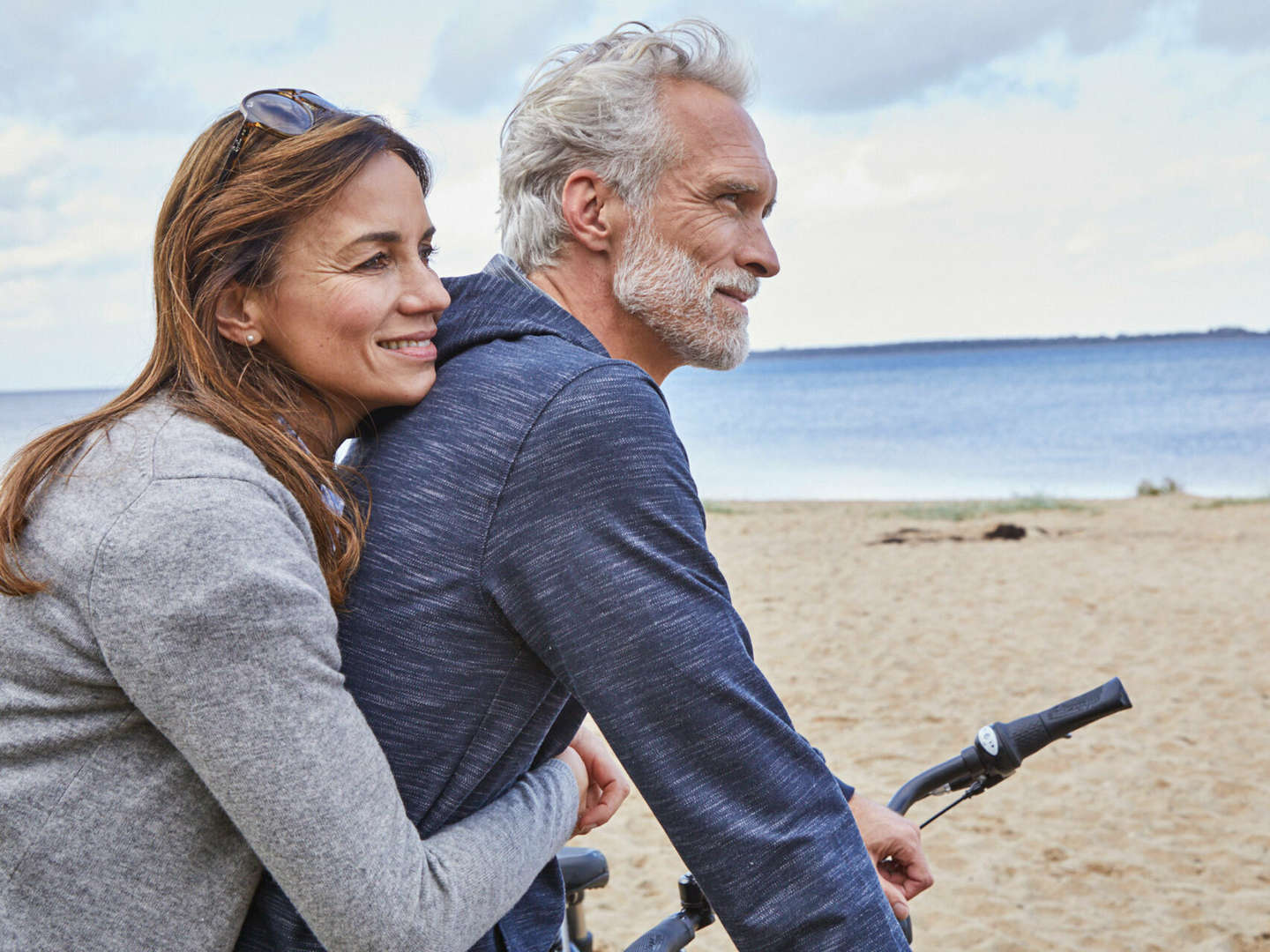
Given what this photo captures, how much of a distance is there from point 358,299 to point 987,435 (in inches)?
1952

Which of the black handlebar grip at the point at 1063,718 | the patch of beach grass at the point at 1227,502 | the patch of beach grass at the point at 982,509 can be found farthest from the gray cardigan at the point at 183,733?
the patch of beach grass at the point at 1227,502

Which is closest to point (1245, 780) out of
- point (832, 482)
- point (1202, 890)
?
point (1202, 890)

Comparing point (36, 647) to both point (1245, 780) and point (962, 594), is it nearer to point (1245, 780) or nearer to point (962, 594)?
point (1245, 780)

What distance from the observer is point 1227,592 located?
479 inches

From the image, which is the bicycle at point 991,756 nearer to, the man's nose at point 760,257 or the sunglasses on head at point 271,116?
the man's nose at point 760,257

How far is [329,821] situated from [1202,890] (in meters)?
5.79

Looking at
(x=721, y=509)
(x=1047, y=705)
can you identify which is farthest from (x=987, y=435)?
(x=1047, y=705)

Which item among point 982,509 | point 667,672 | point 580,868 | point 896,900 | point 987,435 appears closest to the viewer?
point 667,672

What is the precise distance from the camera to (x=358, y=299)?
1.49m

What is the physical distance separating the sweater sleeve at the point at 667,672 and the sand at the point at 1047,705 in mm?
4447

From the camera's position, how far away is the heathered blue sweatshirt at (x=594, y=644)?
127cm

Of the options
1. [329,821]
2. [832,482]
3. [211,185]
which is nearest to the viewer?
[329,821]

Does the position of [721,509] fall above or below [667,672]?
below

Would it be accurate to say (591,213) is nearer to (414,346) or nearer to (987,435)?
(414,346)
